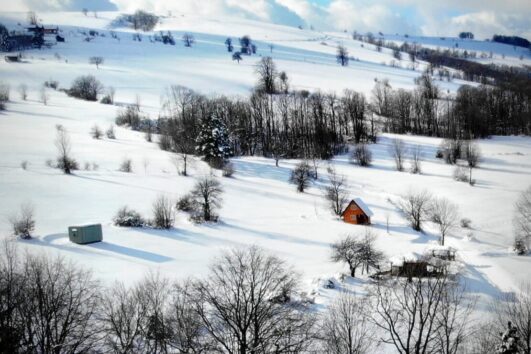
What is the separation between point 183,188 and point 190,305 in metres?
26.3

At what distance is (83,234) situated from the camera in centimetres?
2917

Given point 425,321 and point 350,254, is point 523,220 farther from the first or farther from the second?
point 425,321

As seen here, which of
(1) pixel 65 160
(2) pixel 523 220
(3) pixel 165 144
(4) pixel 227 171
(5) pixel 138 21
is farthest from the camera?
(5) pixel 138 21

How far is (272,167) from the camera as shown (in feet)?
185

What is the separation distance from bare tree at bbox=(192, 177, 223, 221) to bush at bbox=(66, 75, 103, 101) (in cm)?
5550

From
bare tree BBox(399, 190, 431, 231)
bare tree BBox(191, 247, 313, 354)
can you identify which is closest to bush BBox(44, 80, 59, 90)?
bare tree BBox(399, 190, 431, 231)

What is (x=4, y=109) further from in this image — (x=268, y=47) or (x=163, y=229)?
(x=268, y=47)

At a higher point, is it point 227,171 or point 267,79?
point 267,79

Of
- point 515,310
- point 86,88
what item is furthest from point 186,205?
point 86,88

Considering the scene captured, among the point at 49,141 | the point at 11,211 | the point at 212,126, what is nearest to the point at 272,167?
the point at 212,126

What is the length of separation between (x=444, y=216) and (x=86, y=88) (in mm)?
75613

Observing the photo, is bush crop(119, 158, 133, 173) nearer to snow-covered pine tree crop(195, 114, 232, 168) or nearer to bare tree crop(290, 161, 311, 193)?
snow-covered pine tree crop(195, 114, 232, 168)

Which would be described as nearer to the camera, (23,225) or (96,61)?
(23,225)

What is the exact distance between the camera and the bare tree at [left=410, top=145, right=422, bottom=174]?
176 feet
